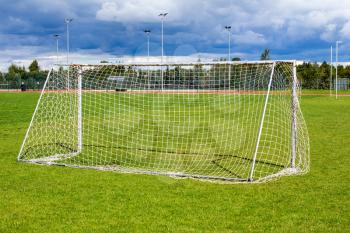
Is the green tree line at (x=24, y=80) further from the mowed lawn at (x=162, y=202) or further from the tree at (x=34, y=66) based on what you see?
the mowed lawn at (x=162, y=202)

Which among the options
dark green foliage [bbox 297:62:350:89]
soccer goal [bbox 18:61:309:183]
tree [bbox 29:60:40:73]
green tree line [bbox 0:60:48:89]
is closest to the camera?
soccer goal [bbox 18:61:309:183]

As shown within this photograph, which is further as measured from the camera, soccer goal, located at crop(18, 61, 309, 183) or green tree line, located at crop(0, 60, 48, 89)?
green tree line, located at crop(0, 60, 48, 89)

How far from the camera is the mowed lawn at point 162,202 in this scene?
468 centimetres

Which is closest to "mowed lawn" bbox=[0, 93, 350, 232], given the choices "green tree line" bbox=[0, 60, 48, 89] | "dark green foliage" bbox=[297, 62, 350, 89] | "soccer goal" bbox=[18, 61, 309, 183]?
"soccer goal" bbox=[18, 61, 309, 183]

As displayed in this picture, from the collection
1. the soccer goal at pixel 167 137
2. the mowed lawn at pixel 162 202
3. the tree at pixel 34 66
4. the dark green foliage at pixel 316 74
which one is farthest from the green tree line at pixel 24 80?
the mowed lawn at pixel 162 202

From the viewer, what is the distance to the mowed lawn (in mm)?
4680

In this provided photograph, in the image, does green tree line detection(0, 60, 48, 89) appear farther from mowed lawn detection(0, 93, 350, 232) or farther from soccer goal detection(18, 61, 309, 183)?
mowed lawn detection(0, 93, 350, 232)

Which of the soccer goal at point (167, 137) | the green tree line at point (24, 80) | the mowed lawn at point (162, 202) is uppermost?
the green tree line at point (24, 80)

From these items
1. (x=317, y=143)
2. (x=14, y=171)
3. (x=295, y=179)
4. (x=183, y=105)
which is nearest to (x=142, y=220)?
(x=295, y=179)

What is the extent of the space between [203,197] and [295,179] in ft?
5.63

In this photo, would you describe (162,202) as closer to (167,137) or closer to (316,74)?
(167,137)

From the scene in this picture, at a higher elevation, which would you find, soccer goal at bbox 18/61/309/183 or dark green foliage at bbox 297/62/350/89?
dark green foliage at bbox 297/62/350/89

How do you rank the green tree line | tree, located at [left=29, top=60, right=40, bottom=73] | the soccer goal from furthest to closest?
tree, located at [left=29, top=60, right=40, bottom=73] < the green tree line < the soccer goal

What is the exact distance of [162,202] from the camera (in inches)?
217
